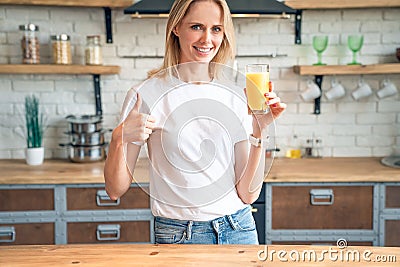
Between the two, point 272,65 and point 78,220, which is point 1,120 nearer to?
point 78,220

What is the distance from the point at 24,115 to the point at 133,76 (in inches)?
29.6

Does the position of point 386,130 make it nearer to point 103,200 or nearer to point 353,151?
point 353,151

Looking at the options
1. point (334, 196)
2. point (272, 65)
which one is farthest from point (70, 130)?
point (334, 196)

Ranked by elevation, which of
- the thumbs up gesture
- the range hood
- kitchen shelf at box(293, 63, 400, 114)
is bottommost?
the thumbs up gesture

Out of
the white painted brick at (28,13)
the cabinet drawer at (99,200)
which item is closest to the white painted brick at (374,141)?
the cabinet drawer at (99,200)

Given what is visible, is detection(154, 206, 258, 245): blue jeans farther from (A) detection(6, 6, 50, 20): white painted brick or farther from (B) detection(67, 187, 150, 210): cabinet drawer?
(A) detection(6, 6, 50, 20): white painted brick

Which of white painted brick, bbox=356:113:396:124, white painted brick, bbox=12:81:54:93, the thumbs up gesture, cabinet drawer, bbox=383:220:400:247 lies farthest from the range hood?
the thumbs up gesture

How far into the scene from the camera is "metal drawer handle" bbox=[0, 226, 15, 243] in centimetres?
290

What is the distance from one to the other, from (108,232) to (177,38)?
1550 millimetres

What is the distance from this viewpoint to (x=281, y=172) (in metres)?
2.97

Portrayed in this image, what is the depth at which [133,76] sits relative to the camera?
3.42 m

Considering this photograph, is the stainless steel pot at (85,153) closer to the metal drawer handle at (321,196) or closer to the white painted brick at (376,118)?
the metal drawer handle at (321,196)

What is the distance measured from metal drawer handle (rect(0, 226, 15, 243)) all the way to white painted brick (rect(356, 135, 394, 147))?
2206 millimetres

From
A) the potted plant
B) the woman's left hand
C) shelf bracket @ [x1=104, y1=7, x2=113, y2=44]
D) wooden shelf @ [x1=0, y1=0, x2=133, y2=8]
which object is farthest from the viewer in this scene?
shelf bracket @ [x1=104, y1=7, x2=113, y2=44]
